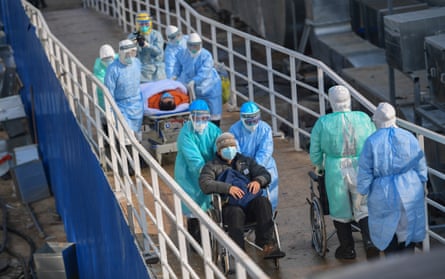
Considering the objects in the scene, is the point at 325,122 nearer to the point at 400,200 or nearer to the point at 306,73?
the point at 400,200

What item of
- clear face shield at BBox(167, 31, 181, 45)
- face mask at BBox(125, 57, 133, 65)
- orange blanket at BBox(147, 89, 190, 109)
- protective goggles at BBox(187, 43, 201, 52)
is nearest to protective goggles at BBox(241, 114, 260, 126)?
orange blanket at BBox(147, 89, 190, 109)

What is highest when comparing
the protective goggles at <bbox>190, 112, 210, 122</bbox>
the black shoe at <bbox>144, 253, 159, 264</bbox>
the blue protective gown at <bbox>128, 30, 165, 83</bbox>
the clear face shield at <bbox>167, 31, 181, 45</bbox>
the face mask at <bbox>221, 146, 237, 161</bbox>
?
the protective goggles at <bbox>190, 112, 210, 122</bbox>

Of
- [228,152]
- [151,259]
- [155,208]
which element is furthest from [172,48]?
[151,259]

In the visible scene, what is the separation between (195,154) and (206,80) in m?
3.07

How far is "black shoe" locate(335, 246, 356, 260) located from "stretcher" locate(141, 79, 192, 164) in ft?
10.8

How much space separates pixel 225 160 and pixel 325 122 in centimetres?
84

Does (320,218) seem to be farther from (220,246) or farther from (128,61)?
(128,61)

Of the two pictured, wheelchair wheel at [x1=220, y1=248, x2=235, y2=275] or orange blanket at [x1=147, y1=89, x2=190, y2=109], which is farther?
orange blanket at [x1=147, y1=89, x2=190, y2=109]

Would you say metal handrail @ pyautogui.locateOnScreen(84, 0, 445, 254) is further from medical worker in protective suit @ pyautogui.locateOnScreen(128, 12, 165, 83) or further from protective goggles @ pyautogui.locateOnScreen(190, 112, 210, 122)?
protective goggles @ pyautogui.locateOnScreen(190, 112, 210, 122)

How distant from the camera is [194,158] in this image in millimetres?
7664

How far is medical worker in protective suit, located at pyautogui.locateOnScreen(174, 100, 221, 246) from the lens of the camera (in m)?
7.71

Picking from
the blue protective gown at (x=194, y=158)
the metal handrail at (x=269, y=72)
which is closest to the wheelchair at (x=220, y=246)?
the blue protective gown at (x=194, y=158)

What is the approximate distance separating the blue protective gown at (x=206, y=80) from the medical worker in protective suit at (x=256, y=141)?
9.01 feet

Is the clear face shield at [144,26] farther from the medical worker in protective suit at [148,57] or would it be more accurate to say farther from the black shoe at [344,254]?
the black shoe at [344,254]
